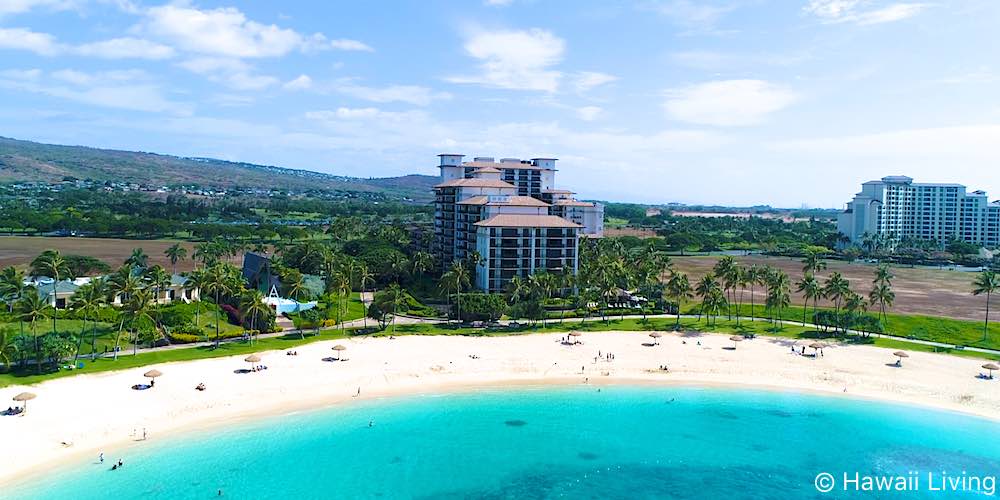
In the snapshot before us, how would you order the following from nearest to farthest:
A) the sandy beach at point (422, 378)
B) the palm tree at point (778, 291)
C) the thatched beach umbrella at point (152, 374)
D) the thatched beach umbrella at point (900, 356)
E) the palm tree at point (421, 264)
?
the sandy beach at point (422, 378)
the thatched beach umbrella at point (152, 374)
the thatched beach umbrella at point (900, 356)
the palm tree at point (778, 291)
the palm tree at point (421, 264)

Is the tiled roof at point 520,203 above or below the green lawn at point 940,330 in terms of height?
above

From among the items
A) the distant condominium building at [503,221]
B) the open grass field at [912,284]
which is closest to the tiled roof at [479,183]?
the distant condominium building at [503,221]

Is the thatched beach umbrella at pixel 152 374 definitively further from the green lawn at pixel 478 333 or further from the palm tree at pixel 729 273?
the palm tree at pixel 729 273

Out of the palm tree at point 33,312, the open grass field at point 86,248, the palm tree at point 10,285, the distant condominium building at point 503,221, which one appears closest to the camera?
the palm tree at point 33,312

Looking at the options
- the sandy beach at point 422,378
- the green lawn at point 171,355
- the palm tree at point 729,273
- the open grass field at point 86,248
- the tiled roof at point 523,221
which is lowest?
the sandy beach at point 422,378

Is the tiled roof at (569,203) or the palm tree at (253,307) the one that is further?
the tiled roof at (569,203)

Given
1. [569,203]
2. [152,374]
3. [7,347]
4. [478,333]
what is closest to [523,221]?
[478,333]

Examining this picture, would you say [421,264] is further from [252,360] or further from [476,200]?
[252,360]

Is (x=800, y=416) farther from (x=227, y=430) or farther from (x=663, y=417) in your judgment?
(x=227, y=430)
